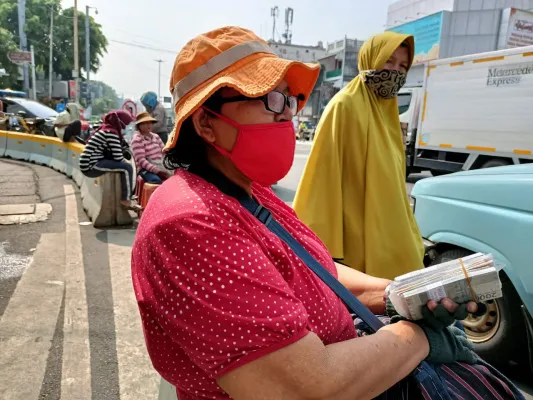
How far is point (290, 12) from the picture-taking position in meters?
71.2

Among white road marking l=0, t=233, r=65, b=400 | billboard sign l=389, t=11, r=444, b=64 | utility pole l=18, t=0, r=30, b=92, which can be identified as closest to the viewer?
white road marking l=0, t=233, r=65, b=400

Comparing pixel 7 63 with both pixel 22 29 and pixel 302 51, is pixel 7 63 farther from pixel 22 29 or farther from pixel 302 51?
pixel 302 51

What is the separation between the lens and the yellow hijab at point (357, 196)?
7.78 feet

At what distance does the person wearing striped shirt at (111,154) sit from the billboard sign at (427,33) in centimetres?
2588

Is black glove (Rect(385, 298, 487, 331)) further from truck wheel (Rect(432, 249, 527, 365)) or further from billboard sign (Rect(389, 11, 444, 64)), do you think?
billboard sign (Rect(389, 11, 444, 64))

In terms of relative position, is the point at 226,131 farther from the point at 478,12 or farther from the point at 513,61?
the point at 478,12

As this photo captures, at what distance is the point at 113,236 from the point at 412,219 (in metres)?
4.53

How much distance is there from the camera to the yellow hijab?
7.78 ft

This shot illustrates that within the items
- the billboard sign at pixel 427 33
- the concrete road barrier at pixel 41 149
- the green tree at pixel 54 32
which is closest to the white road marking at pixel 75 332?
the concrete road barrier at pixel 41 149

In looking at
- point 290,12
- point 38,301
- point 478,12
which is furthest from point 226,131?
point 290,12

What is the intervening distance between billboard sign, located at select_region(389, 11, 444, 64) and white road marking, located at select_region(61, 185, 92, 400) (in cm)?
2782

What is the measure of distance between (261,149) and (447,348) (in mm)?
831

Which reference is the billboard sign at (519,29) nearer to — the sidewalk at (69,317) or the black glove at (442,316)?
the sidewalk at (69,317)

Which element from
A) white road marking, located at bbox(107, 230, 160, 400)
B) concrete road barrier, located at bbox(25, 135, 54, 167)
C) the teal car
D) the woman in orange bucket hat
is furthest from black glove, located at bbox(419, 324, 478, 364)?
concrete road barrier, located at bbox(25, 135, 54, 167)
